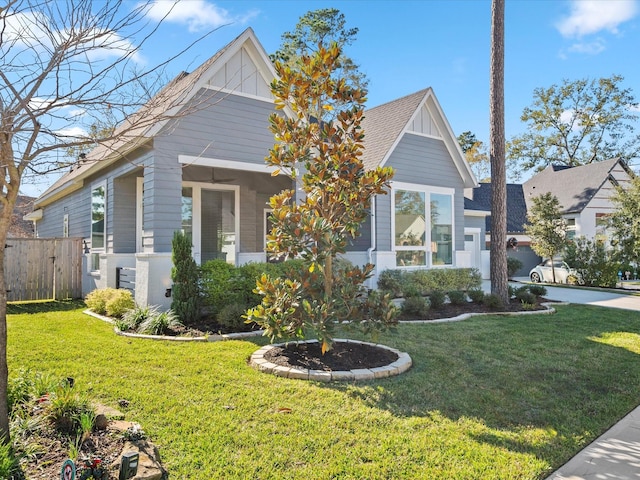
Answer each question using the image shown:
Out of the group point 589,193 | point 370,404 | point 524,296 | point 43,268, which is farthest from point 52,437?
point 589,193

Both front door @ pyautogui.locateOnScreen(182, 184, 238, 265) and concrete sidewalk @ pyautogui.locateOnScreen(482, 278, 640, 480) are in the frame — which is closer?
concrete sidewalk @ pyautogui.locateOnScreen(482, 278, 640, 480)

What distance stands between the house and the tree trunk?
2.48 meters

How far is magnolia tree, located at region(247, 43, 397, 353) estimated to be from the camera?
5020 millimetres

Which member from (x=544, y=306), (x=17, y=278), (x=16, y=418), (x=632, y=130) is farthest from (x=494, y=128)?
(x=632, y=130)

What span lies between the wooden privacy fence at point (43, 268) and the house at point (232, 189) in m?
0.42

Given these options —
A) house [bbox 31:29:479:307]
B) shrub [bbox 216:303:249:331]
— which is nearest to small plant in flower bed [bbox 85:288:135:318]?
house [bbox 31:29:479:307]

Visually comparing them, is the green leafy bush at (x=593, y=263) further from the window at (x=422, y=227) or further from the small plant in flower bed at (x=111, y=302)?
the small plant in flower bed at (x=111, y=302)

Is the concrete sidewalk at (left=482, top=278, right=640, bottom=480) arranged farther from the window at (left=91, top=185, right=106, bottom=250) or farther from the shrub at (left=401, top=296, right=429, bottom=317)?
the window at (left=91, top=185, right=106, bottom=250)

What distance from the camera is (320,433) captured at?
10.9 feet

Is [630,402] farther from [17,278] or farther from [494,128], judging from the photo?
[17,278]

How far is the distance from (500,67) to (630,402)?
863 centimetres

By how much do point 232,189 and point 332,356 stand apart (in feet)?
26.5

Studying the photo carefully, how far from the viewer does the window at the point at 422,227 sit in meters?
12.3

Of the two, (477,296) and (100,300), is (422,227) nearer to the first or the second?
(477,296)
